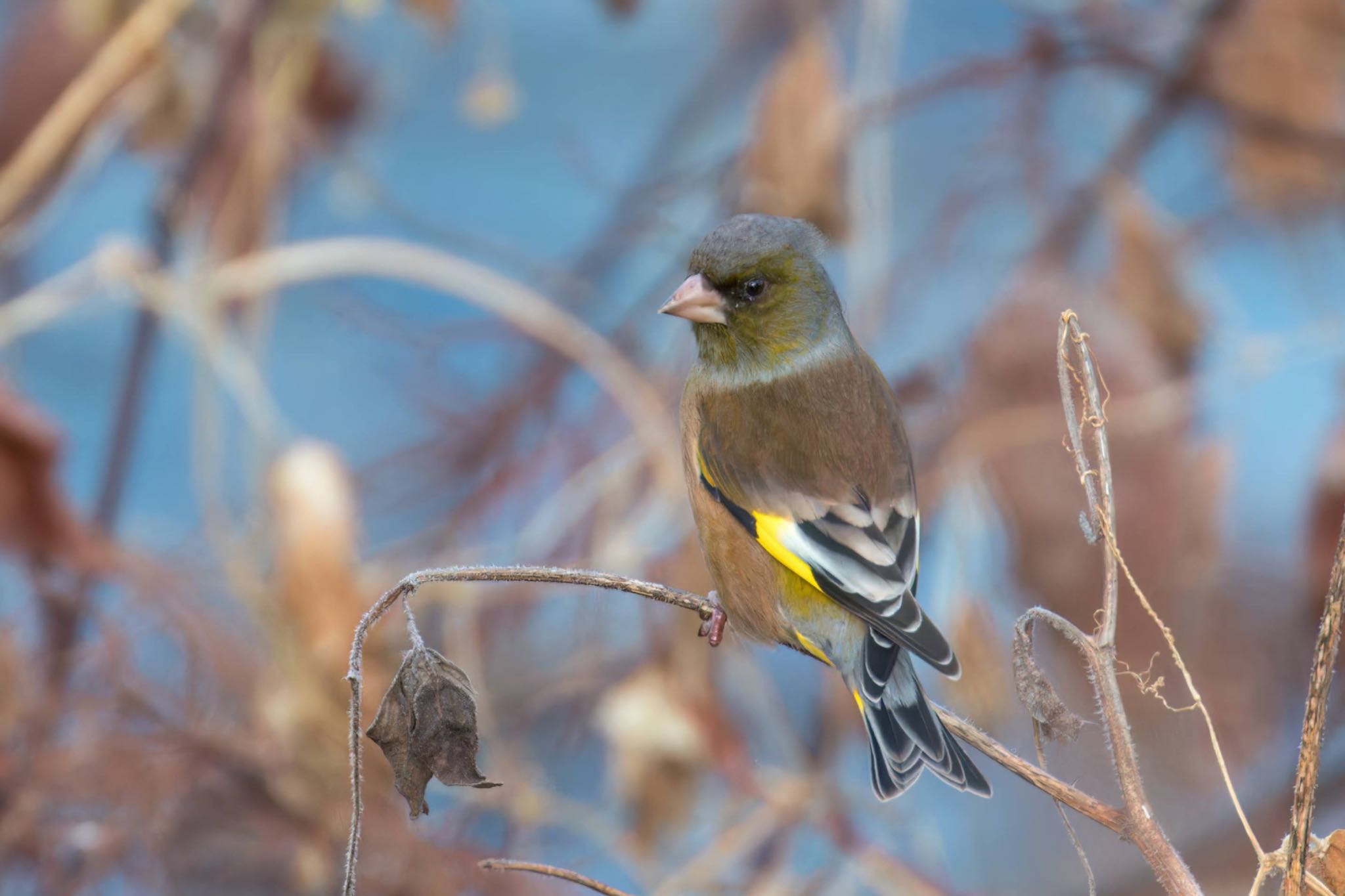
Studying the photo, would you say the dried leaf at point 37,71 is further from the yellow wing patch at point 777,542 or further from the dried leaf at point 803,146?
the yellow wing patch at point 777,542

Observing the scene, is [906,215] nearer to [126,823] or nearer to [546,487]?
[546,487]

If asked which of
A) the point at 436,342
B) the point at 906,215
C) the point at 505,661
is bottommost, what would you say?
the point at 505,661

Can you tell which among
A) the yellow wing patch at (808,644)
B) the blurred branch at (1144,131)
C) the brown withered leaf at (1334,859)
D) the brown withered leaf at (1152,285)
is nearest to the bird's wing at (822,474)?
the yellow wing patch at (808,644)

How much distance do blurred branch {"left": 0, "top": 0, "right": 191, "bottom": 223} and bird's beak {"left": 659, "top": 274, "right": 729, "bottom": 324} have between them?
1613 millimetres

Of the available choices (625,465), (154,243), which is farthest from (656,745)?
(154,243)

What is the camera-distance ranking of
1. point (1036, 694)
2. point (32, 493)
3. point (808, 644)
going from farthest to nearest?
point (32, 493)
point (808, 644)
point (1036, 694)

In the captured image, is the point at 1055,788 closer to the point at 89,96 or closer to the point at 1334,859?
the point at 1334,859

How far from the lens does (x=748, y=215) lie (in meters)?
2.12

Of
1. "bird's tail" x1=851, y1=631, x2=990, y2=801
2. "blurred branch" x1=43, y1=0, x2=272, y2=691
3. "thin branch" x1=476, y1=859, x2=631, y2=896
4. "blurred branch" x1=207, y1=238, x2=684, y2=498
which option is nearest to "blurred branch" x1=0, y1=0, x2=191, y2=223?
"blurred branch" x1=43, y1=0, x2=272, y2=691

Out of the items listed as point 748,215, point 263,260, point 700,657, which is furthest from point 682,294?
point 263,260

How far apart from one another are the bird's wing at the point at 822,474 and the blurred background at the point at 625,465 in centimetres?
41

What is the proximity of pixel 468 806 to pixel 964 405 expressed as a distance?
1.38 m

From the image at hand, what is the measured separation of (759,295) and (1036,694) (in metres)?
1.11

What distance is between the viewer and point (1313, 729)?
3.11 ft
